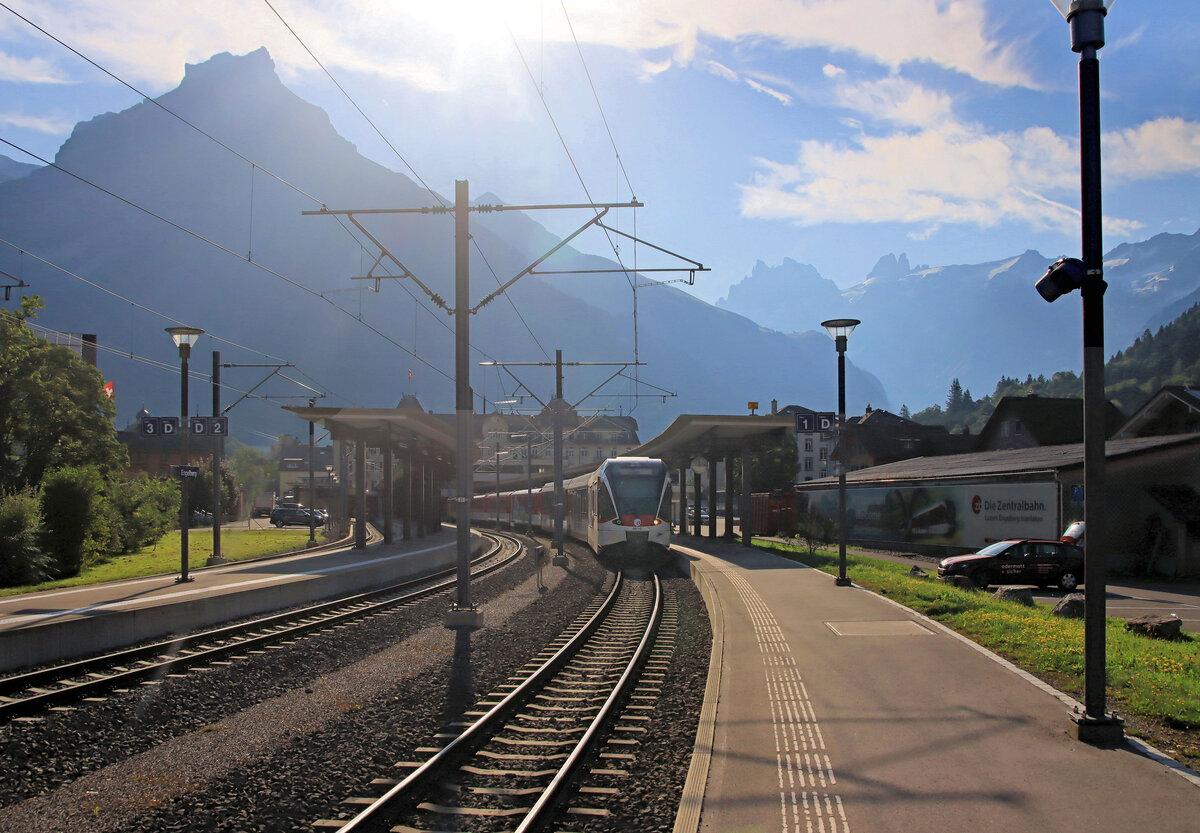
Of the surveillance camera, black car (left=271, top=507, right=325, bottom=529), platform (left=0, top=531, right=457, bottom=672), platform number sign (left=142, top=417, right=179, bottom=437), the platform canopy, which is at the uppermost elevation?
the surveillance camera

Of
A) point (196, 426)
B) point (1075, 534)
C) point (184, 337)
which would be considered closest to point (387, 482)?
point (196, 426)

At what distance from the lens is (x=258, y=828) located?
5.67 metres

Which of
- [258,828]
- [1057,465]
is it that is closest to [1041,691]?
[258,828]

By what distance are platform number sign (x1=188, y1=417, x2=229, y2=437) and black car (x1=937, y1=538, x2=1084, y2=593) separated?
18.1 m

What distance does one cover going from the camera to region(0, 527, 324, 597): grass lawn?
20531 millimetres

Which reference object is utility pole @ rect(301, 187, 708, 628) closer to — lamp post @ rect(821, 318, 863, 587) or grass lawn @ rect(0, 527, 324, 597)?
lamp post @ rect(821, 318, 863, 587)

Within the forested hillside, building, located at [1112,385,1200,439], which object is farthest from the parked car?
the forested hillside

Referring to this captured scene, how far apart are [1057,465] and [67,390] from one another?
35.8m

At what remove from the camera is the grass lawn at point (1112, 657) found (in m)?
7.23

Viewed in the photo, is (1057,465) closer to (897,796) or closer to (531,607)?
(531,607)

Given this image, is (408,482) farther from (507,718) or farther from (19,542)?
(507,718)

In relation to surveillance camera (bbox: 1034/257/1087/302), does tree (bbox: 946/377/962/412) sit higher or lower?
higher

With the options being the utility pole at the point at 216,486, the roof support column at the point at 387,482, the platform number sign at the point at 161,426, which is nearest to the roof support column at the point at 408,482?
the roof support column at the point at 387,482

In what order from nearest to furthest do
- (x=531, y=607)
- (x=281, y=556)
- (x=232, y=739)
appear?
1. (x=232, y=739)
2. (x=531, y=607)
3. (x=281, y=556)
